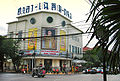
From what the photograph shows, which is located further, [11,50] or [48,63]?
[48,63]

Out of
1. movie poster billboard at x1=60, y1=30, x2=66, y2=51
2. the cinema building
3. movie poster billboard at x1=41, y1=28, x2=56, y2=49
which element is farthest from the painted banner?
movie poster billboard at x1=60, y1=30, x2=66, y2=51

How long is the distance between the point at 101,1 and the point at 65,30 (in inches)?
1610

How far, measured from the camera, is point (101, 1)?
3.08m

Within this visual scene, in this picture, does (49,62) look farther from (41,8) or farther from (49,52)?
(41,8)

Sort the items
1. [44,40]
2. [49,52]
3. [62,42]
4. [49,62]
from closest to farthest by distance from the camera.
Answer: [49,52] → [44,40] → [49,62] → [62,42]

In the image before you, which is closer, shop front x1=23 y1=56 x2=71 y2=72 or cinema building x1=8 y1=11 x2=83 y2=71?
shop front x1=23 y1=56 x2=71 y2=72

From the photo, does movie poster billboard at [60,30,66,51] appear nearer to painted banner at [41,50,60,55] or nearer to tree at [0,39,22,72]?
painted banner at [41,50,60,55]

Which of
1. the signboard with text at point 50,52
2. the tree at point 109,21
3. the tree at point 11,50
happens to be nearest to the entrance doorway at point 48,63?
the signboard with text at point 50,52

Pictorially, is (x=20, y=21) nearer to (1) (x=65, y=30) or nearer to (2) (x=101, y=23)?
(1) (x=65, y=30)

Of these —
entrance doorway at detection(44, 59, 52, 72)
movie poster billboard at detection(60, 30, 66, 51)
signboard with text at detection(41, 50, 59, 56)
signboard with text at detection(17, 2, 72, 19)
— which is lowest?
entrance doorway at detection(44, 59, 52, 72)

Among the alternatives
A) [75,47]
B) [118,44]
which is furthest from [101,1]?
[75,47]

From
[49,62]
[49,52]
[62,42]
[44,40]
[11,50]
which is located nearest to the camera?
[11,50]

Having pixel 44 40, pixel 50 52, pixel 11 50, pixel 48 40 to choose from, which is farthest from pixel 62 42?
pixel 11 50

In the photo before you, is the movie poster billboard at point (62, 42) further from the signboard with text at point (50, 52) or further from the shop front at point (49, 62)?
the shop front at point (49, 62)
